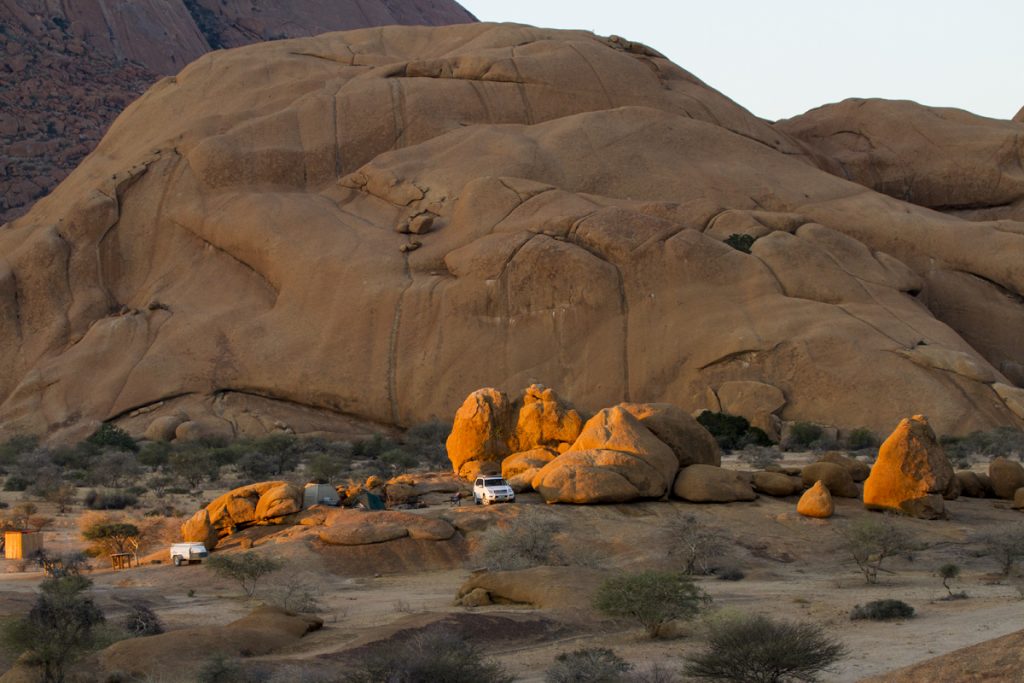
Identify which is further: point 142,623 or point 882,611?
point 882,611

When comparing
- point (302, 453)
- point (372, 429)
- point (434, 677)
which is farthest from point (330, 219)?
point (434, 677)

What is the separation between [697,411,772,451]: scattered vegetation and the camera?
145 feet

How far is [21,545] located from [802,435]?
2612cm

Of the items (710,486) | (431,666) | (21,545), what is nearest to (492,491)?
(710,486)

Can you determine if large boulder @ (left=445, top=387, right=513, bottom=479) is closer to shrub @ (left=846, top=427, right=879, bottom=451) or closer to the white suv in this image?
the white suv

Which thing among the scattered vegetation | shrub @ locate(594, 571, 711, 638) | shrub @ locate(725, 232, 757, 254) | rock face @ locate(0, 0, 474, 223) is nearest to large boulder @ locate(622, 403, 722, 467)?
shrub @ locate(594, 571, 711, 638)

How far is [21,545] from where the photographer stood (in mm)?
27234

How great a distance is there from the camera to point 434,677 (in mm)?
13641

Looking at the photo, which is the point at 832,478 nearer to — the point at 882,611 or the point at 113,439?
the point at 882,611

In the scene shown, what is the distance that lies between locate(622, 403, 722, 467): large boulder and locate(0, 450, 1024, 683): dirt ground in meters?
1.88

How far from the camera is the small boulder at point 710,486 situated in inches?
1139

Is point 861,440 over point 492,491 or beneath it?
beneath

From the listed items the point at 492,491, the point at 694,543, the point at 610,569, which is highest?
the point at 492,491

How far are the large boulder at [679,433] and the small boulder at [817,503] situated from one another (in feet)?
9.97
